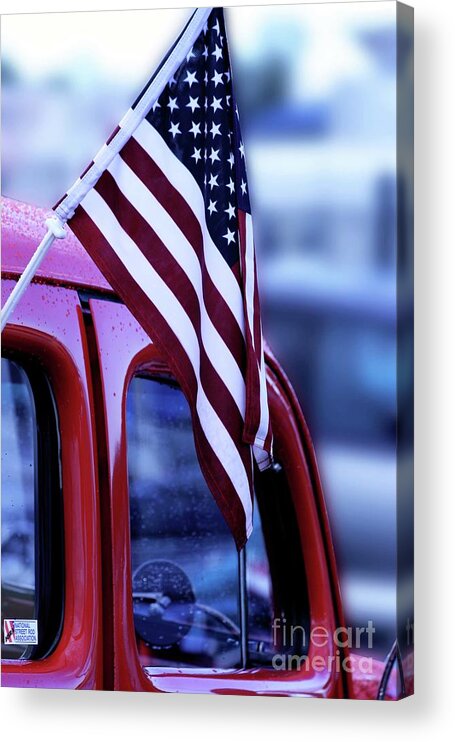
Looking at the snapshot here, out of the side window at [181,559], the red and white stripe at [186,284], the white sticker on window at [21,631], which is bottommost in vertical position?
the white sticker on window at [21,631]

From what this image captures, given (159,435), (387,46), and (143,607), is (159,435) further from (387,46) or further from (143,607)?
(387,46)

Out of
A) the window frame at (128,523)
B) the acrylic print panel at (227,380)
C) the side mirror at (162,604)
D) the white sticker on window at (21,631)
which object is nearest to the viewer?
the acrylic print panel at (227,380)

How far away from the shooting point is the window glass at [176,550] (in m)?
7.33

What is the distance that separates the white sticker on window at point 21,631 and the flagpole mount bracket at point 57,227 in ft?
4.59

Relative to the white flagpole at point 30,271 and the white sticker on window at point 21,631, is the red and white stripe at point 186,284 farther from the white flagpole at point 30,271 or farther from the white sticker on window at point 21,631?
the white sticker on window at point 21,631

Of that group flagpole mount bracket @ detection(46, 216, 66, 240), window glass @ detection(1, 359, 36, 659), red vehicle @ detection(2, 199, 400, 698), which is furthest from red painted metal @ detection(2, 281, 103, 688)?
flagpole mount bracket @ detection(46, 216, 66, 240)

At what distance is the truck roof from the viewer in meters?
7.37

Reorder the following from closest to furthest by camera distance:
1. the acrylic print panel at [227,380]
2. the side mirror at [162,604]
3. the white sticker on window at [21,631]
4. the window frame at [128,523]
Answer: the acrylic print panel at [227,380] → the window frame at [128,523] → the side mirror at [162,604] → the white sticker on window at [21,631]

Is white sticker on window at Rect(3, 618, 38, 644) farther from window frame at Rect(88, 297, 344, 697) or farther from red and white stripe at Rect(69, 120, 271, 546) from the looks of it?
red and white stripe at Rect(69, 120, 271, 546)

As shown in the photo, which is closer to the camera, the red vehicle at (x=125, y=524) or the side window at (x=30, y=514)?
the red vehicle at (x=125, y=524)

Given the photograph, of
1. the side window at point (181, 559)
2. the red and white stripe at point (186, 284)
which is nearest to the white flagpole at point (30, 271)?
the red and white stripe at point (186, 284)

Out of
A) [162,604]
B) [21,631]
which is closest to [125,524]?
[162,604]

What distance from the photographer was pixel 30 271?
7383mm

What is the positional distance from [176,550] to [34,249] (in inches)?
47.1
